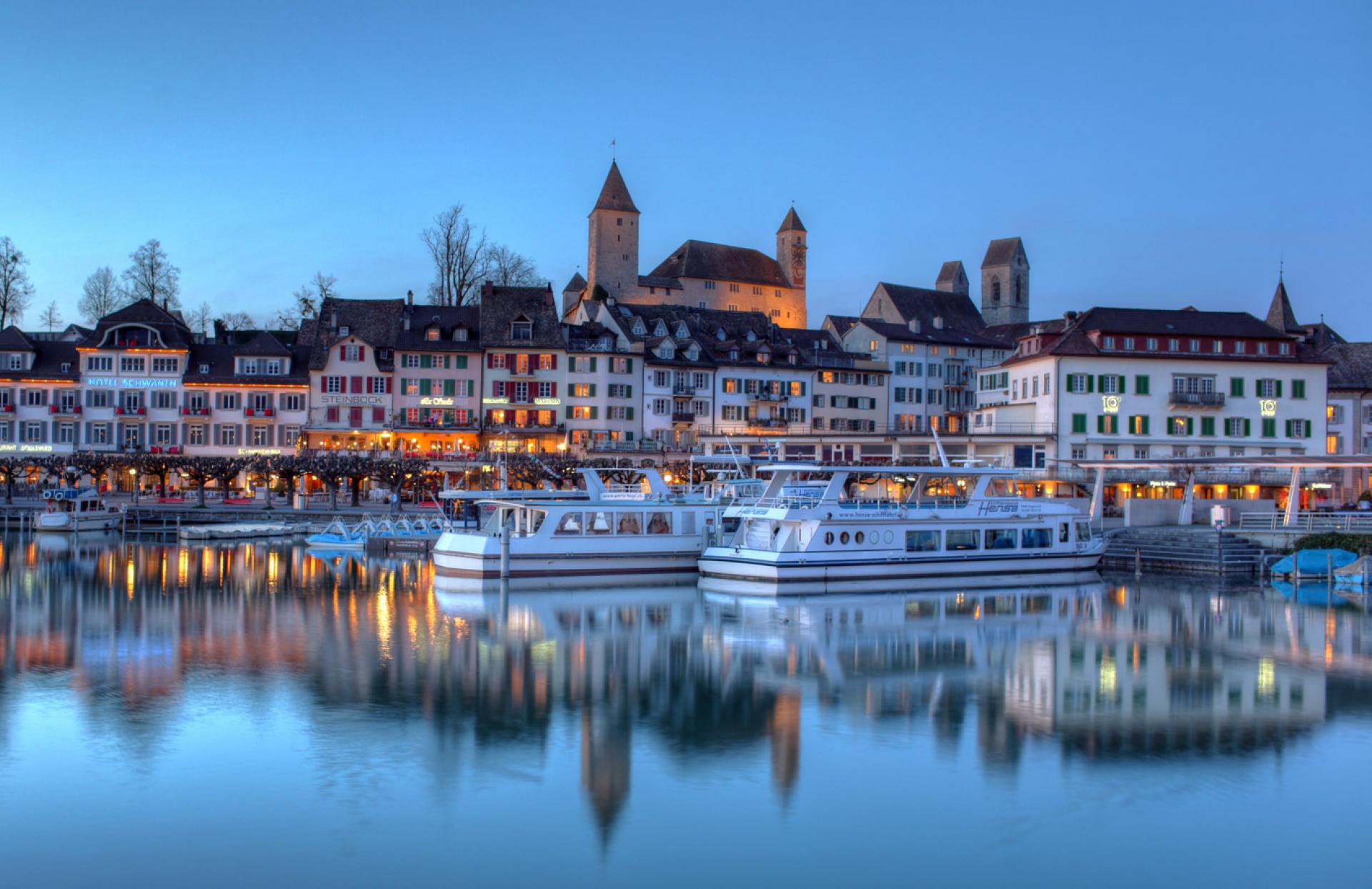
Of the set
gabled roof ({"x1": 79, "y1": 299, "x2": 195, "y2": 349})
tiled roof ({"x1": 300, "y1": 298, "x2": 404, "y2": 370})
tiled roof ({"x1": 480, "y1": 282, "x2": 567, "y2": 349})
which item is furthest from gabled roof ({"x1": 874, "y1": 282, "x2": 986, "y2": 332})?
gabled roof ({"x1": 79, "y1": 299, "x2": 195, "y2": 349})

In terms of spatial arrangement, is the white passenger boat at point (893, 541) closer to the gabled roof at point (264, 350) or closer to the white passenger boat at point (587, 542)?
the white passenger boat at point (587, 542)

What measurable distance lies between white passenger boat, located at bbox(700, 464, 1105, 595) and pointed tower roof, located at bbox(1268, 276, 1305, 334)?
45.8 meters

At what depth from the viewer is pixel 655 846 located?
53.2 ft

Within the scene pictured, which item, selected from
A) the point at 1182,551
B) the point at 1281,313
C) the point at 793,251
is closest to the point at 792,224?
the point at 793,251

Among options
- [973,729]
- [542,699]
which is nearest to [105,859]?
[542,699]

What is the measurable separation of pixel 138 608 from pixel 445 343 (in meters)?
41.8

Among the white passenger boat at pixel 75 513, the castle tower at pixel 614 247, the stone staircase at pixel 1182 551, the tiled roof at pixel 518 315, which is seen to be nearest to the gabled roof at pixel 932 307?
the castle tower at pixel 614 247

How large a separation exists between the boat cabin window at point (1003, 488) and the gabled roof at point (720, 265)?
64703 mm

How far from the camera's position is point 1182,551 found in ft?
161

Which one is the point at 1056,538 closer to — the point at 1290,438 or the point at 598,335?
the point at 1290,438

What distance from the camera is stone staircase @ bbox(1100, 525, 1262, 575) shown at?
156 ft

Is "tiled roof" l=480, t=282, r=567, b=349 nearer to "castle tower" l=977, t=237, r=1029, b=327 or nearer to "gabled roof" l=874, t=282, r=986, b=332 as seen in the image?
"gabled roof" l=874, t=282, r=986, b=332

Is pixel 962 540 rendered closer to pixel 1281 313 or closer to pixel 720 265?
pixel 1281 313

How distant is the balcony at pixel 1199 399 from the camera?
6562 centimetres
